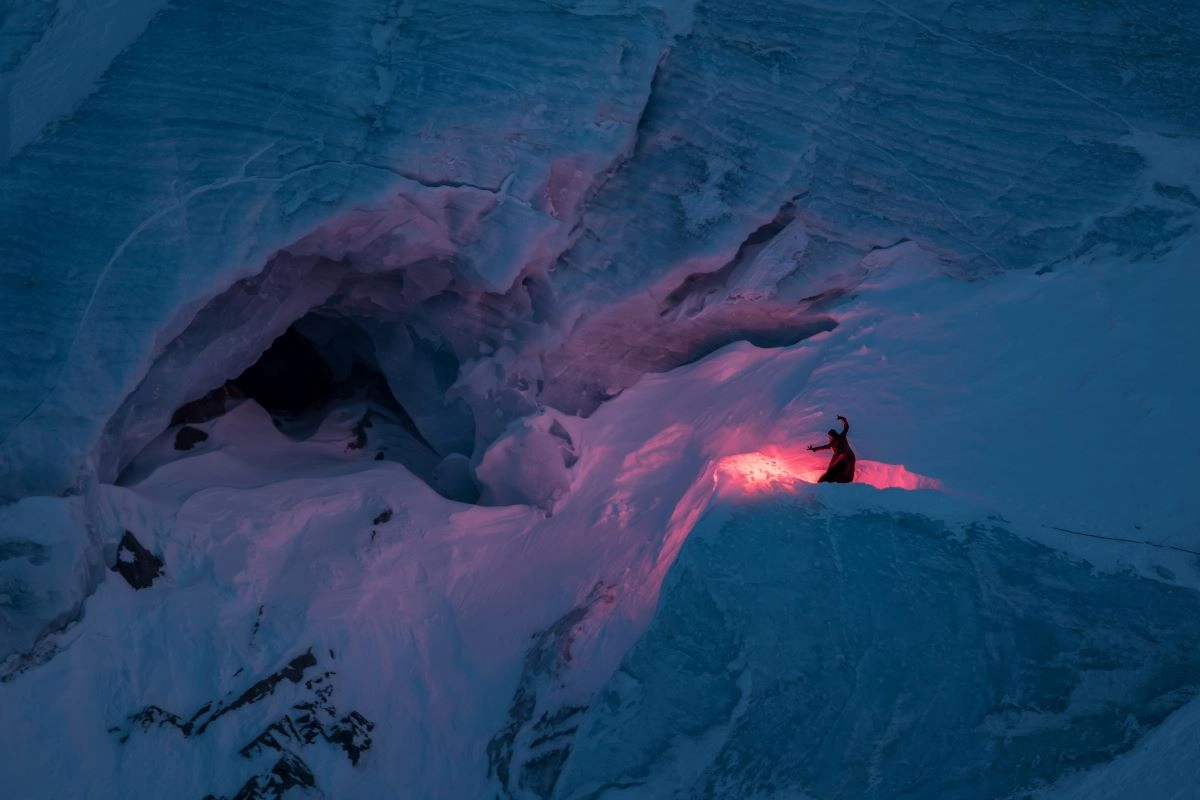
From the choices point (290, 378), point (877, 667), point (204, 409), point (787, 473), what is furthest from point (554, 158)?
point (290, 378)

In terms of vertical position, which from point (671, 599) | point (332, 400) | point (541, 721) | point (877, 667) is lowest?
point (332, 400)

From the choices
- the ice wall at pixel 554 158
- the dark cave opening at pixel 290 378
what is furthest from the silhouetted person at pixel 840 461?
the dark cave opening at pixel 290 378

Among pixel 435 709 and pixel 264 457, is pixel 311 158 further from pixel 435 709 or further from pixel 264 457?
pixel 435 709

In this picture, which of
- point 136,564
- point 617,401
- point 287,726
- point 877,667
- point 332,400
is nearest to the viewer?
point 877,667

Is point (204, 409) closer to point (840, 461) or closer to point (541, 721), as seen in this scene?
point (541, 721)

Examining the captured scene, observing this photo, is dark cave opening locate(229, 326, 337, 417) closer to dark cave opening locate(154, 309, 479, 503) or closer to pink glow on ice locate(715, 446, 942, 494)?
dark cave opening locate(154, 309, 479, 503)

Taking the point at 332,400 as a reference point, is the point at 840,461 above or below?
above

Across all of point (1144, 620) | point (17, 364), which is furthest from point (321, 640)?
point (1144, 620)
